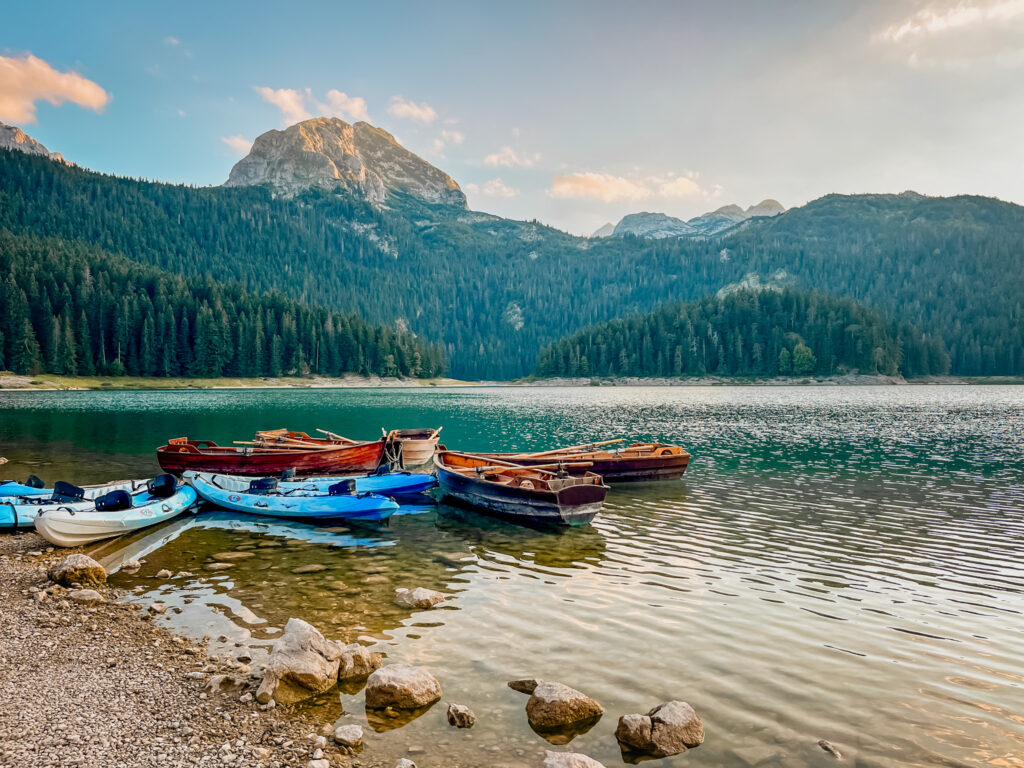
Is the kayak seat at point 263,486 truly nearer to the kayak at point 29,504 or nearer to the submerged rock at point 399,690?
the kayak at point 29,504

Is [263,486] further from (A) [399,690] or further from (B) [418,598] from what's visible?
(A) [399,690]

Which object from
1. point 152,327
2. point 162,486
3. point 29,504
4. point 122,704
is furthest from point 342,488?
point 152,327

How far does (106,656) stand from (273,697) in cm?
408

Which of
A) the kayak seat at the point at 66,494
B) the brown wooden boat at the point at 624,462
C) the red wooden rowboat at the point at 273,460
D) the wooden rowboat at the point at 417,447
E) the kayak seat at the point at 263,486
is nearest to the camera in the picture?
the kayak seat at the point at 66,494

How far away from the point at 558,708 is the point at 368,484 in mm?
19455

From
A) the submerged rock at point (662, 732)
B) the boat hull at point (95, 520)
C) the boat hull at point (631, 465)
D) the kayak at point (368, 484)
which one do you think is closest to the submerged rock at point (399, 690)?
the submerged rock at point (662, 732)

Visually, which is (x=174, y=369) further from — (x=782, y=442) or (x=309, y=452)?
(x=782, y=442)

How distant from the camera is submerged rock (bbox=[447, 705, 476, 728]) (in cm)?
861

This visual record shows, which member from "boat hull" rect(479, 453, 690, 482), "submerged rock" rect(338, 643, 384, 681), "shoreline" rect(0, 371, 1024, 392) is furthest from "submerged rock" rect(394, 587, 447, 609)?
"shoreline" rect(0, 371, 1024, 392)

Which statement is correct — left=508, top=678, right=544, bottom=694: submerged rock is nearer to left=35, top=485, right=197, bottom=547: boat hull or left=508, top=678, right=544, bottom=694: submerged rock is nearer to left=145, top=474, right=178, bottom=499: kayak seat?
left=35, top=485, right=197, bottom=547: boat hull

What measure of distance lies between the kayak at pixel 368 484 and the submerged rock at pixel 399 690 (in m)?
15.8

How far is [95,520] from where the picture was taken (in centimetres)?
1898

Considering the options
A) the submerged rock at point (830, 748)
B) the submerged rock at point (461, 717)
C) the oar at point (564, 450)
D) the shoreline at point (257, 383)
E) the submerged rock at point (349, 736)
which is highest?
the shoreline at point (257, 383)

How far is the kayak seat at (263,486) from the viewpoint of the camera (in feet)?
81.0
